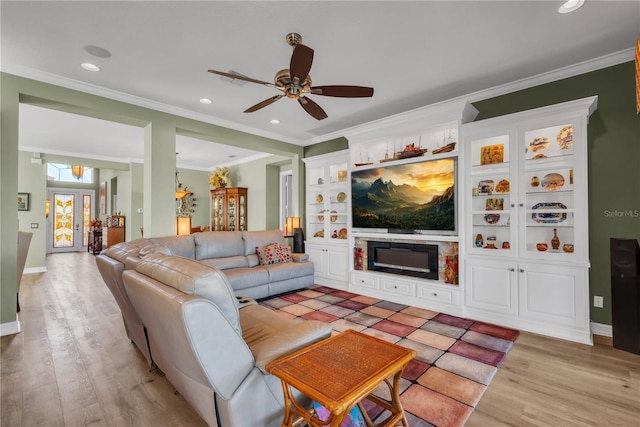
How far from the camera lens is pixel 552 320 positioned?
3059 mm

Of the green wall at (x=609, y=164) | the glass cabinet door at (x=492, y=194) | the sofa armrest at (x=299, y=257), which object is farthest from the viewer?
the sofa armrest at (x=299, y=257)

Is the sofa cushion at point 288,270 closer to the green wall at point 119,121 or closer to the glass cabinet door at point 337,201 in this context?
the glass cabinet door at point 337,201

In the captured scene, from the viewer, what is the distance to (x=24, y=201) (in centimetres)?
645

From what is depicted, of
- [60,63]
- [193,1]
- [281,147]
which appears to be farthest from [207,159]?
[193,1]

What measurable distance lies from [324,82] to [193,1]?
1618 millimetres

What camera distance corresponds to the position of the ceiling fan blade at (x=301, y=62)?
1.99 meters

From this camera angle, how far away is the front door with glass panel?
9844 mm

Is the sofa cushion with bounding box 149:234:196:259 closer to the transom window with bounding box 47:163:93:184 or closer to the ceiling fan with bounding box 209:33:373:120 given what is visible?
the ceiling fan with bounding box 209:33:373:120

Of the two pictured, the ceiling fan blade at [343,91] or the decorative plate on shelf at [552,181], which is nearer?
the ceiling fan blade at [343,91]

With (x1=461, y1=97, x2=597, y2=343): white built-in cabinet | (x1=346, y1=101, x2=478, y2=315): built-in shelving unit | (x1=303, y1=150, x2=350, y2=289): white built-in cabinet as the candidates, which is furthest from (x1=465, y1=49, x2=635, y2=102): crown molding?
(x1=303, y1=150, x2=350, y2=289): white built-in cabinet

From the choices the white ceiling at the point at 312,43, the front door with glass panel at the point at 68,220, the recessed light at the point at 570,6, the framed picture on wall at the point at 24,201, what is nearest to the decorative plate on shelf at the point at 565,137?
the white ceiling at the point at 312,43

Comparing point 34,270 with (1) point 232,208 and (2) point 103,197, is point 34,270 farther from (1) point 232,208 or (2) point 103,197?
(2) point 103,197

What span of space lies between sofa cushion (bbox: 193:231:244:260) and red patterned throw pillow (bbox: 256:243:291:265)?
351 millimetres

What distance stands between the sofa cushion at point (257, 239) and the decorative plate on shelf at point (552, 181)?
4000 mm
